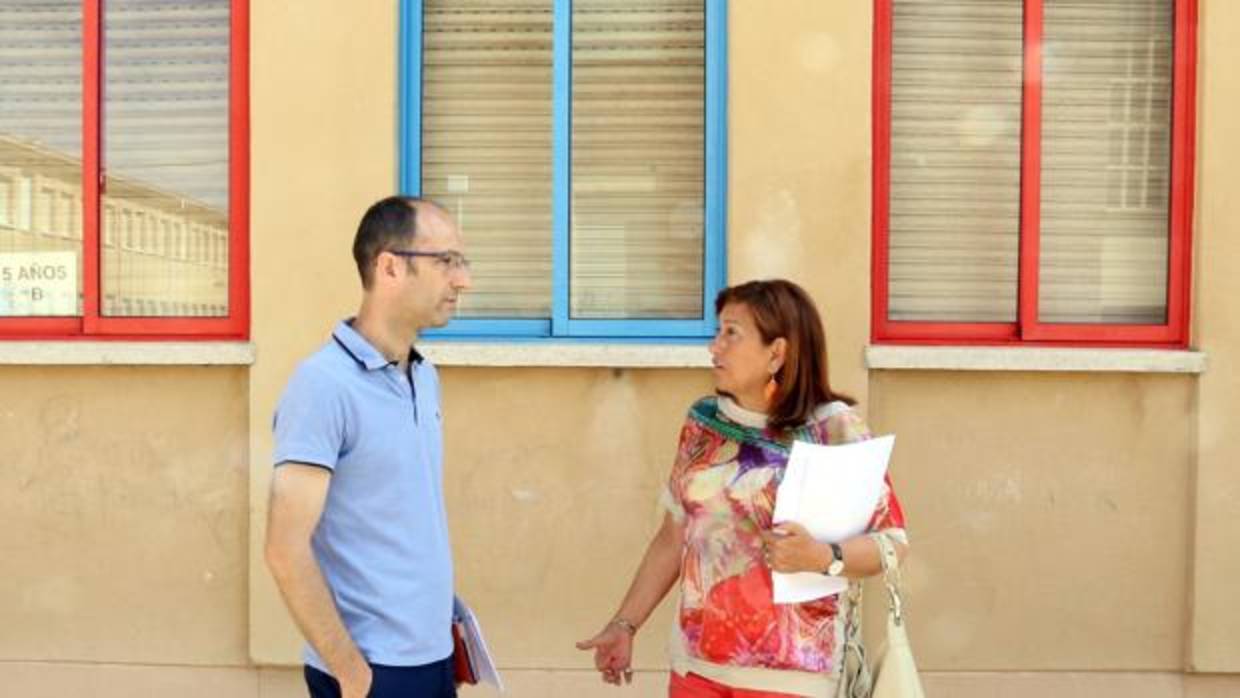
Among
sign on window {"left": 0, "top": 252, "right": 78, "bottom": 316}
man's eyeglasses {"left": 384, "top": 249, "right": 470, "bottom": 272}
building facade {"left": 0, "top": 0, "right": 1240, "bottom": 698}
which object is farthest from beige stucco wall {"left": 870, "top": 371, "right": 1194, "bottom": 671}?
sign on window {"left": 0, "top": 252, "right": 78, "bottom": 316}

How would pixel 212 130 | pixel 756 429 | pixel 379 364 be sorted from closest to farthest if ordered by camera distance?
pixel 379 364 → pixel 756 429 → pixel 212 130

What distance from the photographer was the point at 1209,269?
17.6ft

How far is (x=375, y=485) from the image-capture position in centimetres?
297

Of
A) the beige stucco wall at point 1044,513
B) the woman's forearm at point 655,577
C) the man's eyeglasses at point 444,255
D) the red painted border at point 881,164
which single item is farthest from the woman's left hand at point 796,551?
the red painted border at point 881,164

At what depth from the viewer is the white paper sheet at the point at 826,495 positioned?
312 cm

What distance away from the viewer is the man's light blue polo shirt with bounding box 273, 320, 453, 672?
2.89 meters

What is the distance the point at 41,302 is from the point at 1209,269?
14.6 ft

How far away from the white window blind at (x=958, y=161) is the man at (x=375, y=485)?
9.36ft

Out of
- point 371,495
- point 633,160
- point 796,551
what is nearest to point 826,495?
point 796,551

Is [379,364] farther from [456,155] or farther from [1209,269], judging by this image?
[1209,269]

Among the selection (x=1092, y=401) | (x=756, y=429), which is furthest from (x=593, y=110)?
(x=756, y=429)

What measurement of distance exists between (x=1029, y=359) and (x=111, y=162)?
11.9 feet

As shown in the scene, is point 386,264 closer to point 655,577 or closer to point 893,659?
point 655,577

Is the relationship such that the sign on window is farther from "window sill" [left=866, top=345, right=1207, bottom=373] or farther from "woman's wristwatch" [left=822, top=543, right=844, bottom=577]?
"woman's wristwatch" [left=822, top=543, right=844, bottom=577]
